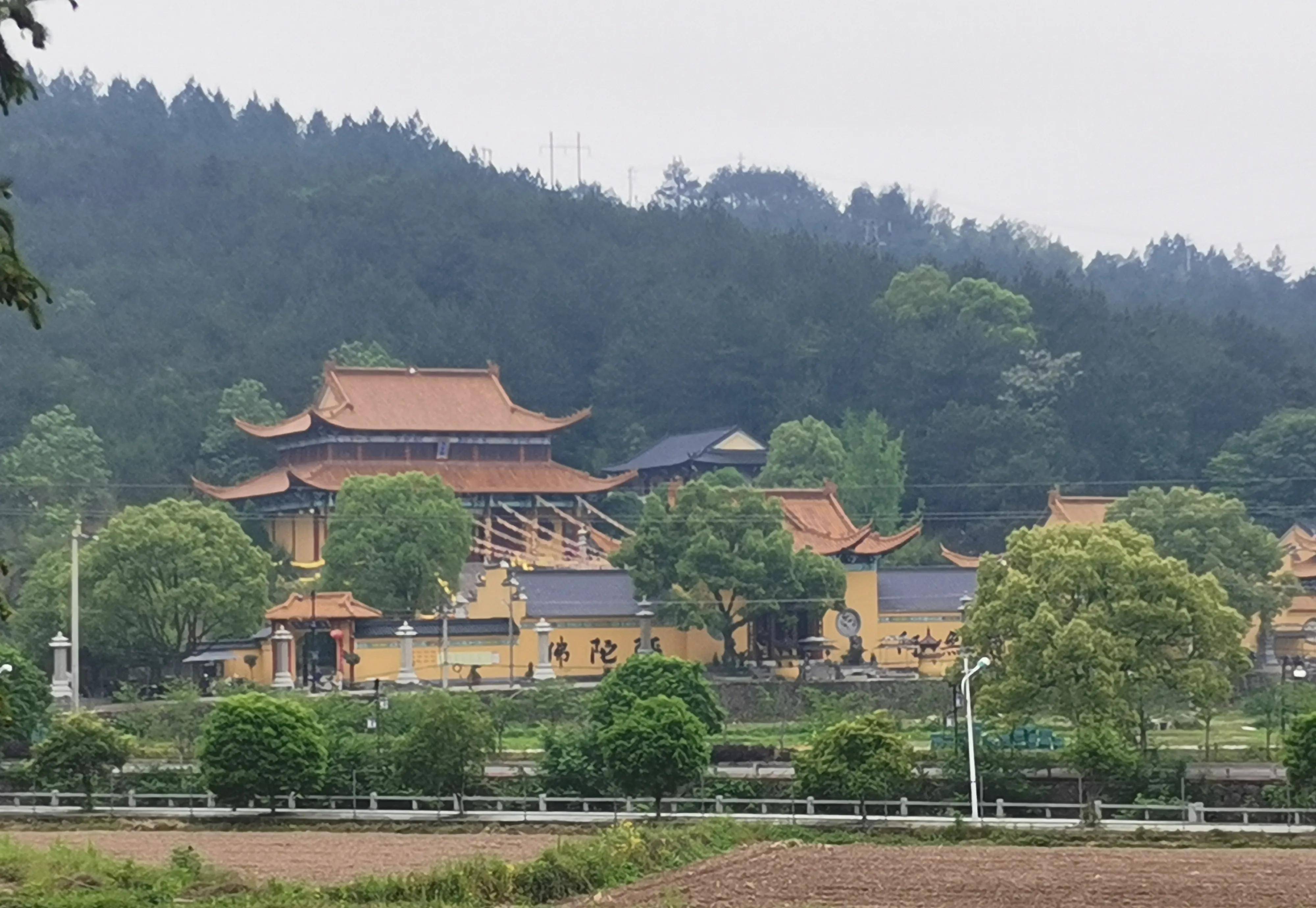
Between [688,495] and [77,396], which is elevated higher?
→ [77,396]

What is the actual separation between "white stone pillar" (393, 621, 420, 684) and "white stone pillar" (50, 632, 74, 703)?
6931 mm

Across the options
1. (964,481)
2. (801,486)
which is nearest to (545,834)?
(801,486)

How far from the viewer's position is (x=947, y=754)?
3738 cm

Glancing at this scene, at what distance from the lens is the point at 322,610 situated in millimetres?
51594

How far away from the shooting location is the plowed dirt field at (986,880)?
24.2 m

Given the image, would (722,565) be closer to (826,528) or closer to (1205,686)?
(826,528)

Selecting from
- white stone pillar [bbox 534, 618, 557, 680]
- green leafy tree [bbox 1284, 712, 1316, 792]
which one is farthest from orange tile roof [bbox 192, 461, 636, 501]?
green leafy tree [bbox 1284, 712, 1316, 792]

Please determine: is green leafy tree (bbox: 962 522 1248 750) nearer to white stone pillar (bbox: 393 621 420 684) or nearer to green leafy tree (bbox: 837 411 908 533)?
white stone pillar (bbox: 393 621 420 684)

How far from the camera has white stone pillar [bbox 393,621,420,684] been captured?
51594 mm

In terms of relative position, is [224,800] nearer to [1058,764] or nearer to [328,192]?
[1058,764]

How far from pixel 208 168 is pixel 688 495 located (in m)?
78.9

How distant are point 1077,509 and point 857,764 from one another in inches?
1282

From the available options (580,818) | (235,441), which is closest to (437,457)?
(235,441)

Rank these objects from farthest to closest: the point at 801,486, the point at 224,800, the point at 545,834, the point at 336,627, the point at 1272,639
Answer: the point at 801,486
the point at 1272,639
the point at 336,627
the point at 224,800
the point at 545,834
